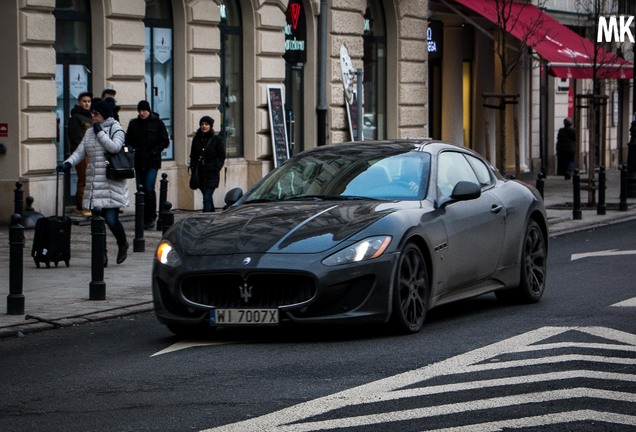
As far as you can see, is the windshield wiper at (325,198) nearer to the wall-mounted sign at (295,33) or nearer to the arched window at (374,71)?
the wall-mounted sign at (295,33)

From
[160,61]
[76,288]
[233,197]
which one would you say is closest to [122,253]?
[76,288]

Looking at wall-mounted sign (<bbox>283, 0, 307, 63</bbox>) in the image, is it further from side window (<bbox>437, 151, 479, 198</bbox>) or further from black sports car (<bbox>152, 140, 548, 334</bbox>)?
side window (<bbox>437, 151, 479, 198</bbox>)

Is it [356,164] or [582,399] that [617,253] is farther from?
[582,399]

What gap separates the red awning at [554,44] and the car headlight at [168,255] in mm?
22067

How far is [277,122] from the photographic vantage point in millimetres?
28047

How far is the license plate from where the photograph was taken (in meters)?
10.3

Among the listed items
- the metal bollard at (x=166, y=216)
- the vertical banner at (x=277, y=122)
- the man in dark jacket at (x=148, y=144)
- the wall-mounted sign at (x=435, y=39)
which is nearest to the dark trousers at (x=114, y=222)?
the metal bollard at (x=166, y=216)

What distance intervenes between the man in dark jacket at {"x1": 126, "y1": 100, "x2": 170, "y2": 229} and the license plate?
1181cm

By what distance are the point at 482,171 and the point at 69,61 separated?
38.3ft

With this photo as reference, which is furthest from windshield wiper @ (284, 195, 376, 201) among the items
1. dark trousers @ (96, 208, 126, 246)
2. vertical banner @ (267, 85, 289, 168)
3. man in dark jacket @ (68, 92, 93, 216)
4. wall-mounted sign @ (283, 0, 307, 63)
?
wall-mounted sign @ (283, 0, 307, 63)

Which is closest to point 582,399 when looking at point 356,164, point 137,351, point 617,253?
point 137,351

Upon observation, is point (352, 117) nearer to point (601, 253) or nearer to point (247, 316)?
point (601, 253)

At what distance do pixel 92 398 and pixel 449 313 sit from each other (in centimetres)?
464

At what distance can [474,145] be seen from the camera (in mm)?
39562
